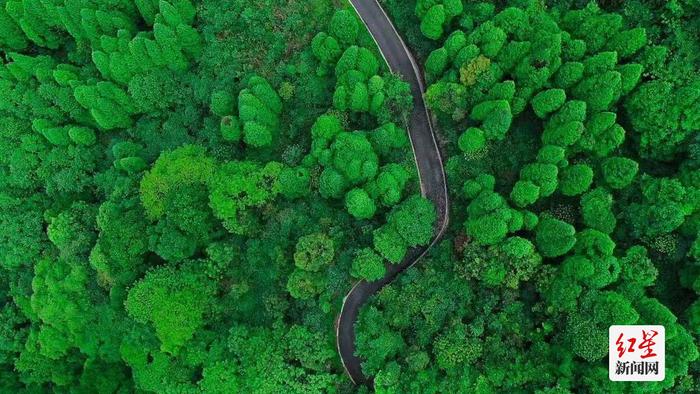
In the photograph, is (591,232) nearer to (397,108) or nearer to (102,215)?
(397,108)

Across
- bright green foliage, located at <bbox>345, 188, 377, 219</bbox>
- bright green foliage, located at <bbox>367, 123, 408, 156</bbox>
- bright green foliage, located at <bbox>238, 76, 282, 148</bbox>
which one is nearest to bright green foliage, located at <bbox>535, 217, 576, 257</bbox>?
bright green foliage, located at <bbox>345, 188, 377, 219</bbox>

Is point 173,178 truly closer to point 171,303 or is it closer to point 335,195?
point 171,303

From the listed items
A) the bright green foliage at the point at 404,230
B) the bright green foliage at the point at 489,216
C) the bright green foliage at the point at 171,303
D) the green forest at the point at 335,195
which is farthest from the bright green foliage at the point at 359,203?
the bright green foliage at the point at 171,303

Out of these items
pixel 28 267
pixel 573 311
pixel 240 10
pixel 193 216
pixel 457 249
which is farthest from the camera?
pixel 28 267

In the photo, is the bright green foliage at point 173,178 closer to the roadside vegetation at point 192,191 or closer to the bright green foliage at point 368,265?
the roadside vegetation at point 192,191

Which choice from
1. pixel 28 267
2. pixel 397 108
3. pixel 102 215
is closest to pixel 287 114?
pixel 397 108

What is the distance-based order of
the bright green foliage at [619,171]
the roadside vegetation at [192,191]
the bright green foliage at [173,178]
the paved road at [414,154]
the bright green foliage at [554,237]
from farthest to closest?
the bright green foliage at [173,178] < the paved road at [414,154] < the roadside vegetation at [192,191] < the bright green foliage at [619,171] < the bright green foliage at [554,237]

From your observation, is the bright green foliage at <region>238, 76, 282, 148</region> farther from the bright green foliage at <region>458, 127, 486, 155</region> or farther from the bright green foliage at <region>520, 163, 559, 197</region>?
the bright green foliage at <region>520, 163, 559, 197</region>
